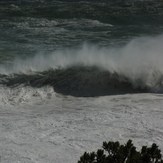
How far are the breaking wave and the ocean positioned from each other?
0.03 meters

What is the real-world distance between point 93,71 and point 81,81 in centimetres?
88

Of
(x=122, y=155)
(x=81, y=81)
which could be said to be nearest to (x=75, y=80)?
(x=81, y=81)

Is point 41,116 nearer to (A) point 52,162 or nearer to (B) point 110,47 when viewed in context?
(A) point 52,162

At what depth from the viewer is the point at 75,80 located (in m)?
14.6

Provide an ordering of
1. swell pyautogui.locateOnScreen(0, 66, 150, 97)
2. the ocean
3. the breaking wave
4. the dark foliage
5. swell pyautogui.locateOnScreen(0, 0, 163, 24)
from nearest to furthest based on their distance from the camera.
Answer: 1. the dark foliage
2. the ocean
3. swell pyautogui.locateOnScreen(0, 66, 150, 97)
4. the breaking wave
5. swell pyautogui.locateOnScreen(0, 0, 163, 24)

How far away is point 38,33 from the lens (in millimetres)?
20969

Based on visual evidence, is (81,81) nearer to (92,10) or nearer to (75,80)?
(75,80)

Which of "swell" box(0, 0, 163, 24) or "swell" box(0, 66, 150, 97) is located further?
"swell" box(0, 0, 163, 24)

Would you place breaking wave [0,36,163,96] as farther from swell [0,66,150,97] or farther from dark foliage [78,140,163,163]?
dark foliage [78,140,163,163]

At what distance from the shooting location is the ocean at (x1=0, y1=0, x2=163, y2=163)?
31.5 ft

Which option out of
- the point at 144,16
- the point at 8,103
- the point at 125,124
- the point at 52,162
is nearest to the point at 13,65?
the point at 8,103

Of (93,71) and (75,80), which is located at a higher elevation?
(93,71)

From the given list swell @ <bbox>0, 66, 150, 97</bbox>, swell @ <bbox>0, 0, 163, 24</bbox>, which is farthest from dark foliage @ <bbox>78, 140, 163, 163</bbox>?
swell @ <bbox>0, 0, 163, 24</bbox>

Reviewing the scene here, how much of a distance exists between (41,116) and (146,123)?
96.8 inches
